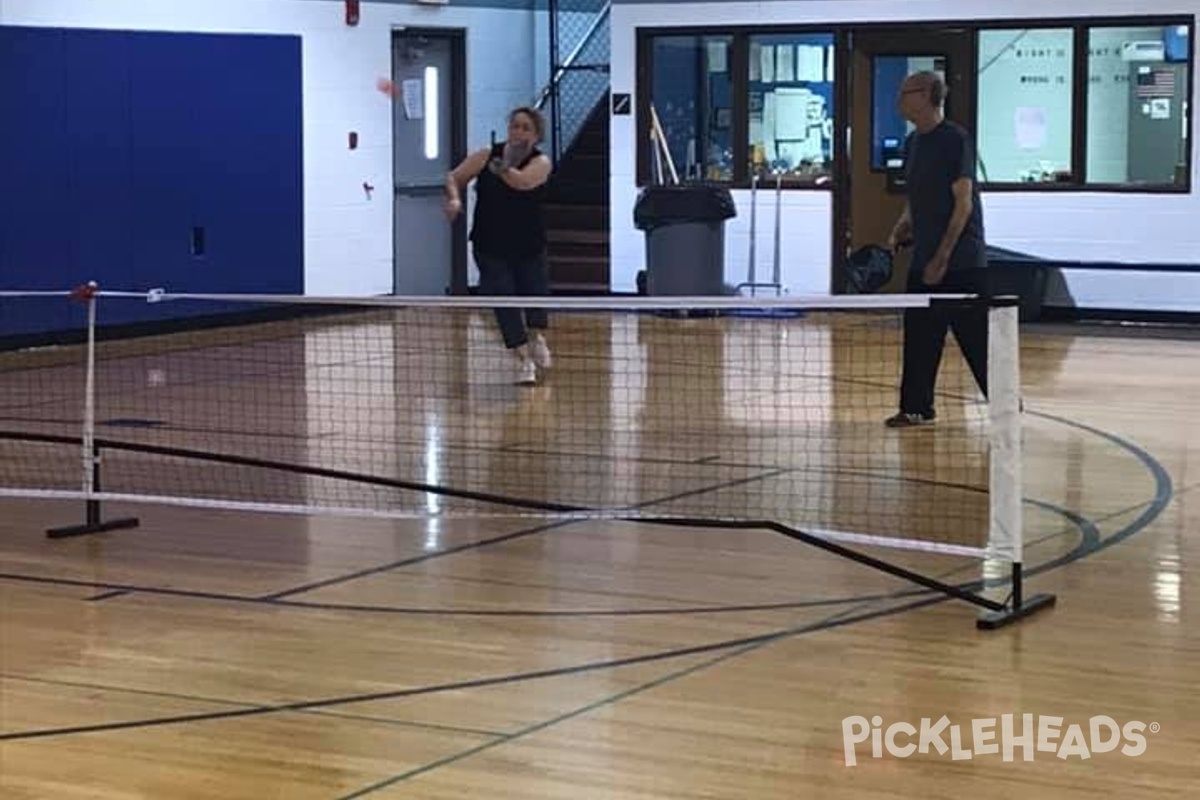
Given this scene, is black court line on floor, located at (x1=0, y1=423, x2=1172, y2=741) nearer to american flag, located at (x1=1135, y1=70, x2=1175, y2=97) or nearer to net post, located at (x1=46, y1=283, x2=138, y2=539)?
net post, located at (x1=46, y1=283, x2=138, y2=539)

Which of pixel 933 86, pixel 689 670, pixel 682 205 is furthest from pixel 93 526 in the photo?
pixel 682 205

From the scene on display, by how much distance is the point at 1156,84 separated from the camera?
17531 mm

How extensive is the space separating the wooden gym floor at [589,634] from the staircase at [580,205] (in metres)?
9.46

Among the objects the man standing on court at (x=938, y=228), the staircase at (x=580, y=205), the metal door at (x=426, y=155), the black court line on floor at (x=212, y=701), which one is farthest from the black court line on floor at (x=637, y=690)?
the staircase at (x=580, y=205)

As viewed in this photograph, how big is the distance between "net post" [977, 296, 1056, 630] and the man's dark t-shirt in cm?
392

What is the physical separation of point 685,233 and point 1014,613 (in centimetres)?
1153

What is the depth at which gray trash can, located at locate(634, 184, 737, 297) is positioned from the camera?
59.4 feet

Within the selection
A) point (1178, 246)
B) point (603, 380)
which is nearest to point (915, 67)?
point (1178, 246)

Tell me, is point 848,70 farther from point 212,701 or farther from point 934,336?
point 212,701

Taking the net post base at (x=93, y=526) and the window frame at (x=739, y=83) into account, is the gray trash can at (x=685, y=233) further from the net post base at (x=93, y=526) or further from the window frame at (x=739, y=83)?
the net post base at (x=93, y=526)

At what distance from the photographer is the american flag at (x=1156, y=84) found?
17438 mm

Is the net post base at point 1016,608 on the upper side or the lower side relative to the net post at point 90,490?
lower

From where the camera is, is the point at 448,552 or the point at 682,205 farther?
the point at 682,205

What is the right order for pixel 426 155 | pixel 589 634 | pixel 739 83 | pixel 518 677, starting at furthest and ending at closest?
1. pixel 426 155
2. pixel 739 83
3. pixel 589 634
4. pixel 518 677
